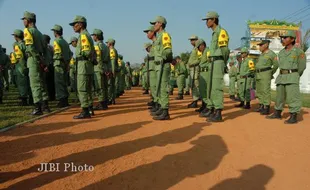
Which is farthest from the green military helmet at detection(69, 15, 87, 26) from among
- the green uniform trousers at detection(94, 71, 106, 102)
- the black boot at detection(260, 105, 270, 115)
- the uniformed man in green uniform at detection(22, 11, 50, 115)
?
the black boot at detection(260, 105, 270, 115)

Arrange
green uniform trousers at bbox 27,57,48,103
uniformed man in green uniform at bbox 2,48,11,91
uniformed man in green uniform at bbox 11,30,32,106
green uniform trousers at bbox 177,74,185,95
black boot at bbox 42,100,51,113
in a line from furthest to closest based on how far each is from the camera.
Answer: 1. green uniform trousers at bbox 177,74,185,95
2. uniformed man in green uniform at bbox 2,48,11,91
3. uniformed man in green uniform at bbox 11,30,32,106
4. black boot at bbox 42,100,51,113
5. green uniform trousers at bbox 27,57,48,103

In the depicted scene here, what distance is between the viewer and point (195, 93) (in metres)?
9.77

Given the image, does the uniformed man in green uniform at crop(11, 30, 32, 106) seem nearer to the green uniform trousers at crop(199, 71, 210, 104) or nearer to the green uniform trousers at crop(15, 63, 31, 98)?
the green uniform trousers at crop(15, 63, 31, 98)

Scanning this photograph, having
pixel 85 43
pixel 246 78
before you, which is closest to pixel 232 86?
pixel 246 78

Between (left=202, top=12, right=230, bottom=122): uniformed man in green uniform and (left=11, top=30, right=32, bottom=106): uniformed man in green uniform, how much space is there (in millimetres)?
5802

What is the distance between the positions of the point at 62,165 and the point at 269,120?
539 cm

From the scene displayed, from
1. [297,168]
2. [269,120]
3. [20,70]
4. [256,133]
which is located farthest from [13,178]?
[20,70]

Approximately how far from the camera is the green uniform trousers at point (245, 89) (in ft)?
32.0

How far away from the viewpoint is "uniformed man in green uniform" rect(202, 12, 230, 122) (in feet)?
21.9

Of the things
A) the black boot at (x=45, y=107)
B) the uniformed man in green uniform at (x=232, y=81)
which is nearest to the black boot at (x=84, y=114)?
the black boot at (x=45, y=107)

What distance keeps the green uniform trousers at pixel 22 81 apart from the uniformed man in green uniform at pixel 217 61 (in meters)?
5.86

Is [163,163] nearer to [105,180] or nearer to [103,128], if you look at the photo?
[105,180]

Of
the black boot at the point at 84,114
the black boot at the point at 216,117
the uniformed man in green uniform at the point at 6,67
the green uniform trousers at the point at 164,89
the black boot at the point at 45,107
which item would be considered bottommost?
the black boot at the point at 216,117

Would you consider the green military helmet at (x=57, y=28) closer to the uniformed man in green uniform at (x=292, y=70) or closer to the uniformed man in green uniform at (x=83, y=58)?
the uniformed man in green uniform at (x=83, y=58)
